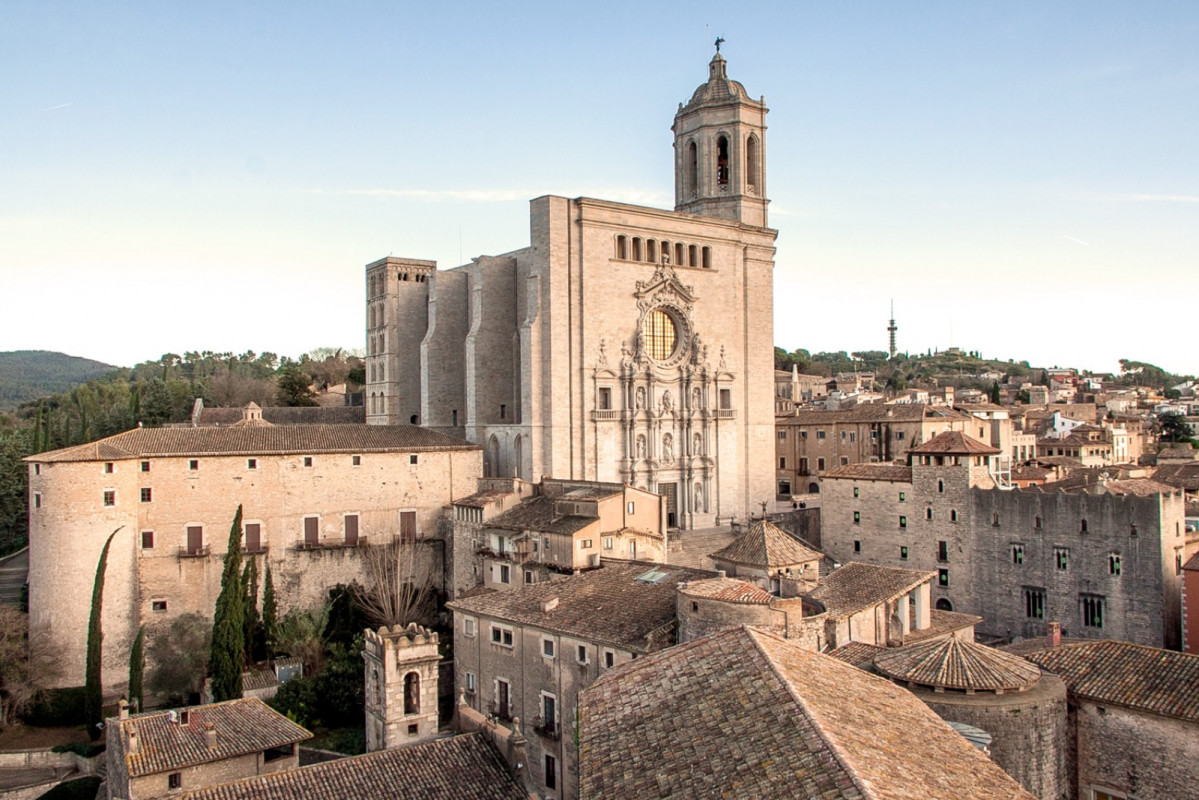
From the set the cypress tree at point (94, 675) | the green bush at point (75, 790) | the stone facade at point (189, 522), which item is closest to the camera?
the green bush at point (75, 790)

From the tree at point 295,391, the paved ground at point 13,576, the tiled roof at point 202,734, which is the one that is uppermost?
the tree at point 295,391

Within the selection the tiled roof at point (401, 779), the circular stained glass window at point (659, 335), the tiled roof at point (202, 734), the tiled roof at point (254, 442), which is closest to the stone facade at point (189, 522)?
the tiled roof at point (254, 442)

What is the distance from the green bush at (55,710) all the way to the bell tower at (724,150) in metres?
34.7

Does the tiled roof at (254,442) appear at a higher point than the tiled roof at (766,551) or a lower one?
higher

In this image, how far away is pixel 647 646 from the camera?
20.8 meters

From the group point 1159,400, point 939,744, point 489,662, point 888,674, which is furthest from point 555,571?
point 1159,400

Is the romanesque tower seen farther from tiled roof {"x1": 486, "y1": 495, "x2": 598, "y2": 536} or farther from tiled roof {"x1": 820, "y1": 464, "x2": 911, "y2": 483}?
tiled roof {"x1": 820, "y1": 464, "x2": 911, "y2": 483}

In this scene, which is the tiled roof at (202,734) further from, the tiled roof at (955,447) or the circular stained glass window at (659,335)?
the tiled roof at (955,447)

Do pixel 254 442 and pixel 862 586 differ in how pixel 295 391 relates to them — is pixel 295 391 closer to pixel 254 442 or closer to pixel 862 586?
pixel 254 442

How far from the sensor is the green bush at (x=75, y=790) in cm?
2652

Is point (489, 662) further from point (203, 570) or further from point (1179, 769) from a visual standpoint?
point (1179, 769)

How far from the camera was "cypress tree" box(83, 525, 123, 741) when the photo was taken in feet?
101

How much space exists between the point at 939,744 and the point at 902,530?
29928mm

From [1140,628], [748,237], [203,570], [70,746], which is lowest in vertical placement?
[70,746]
